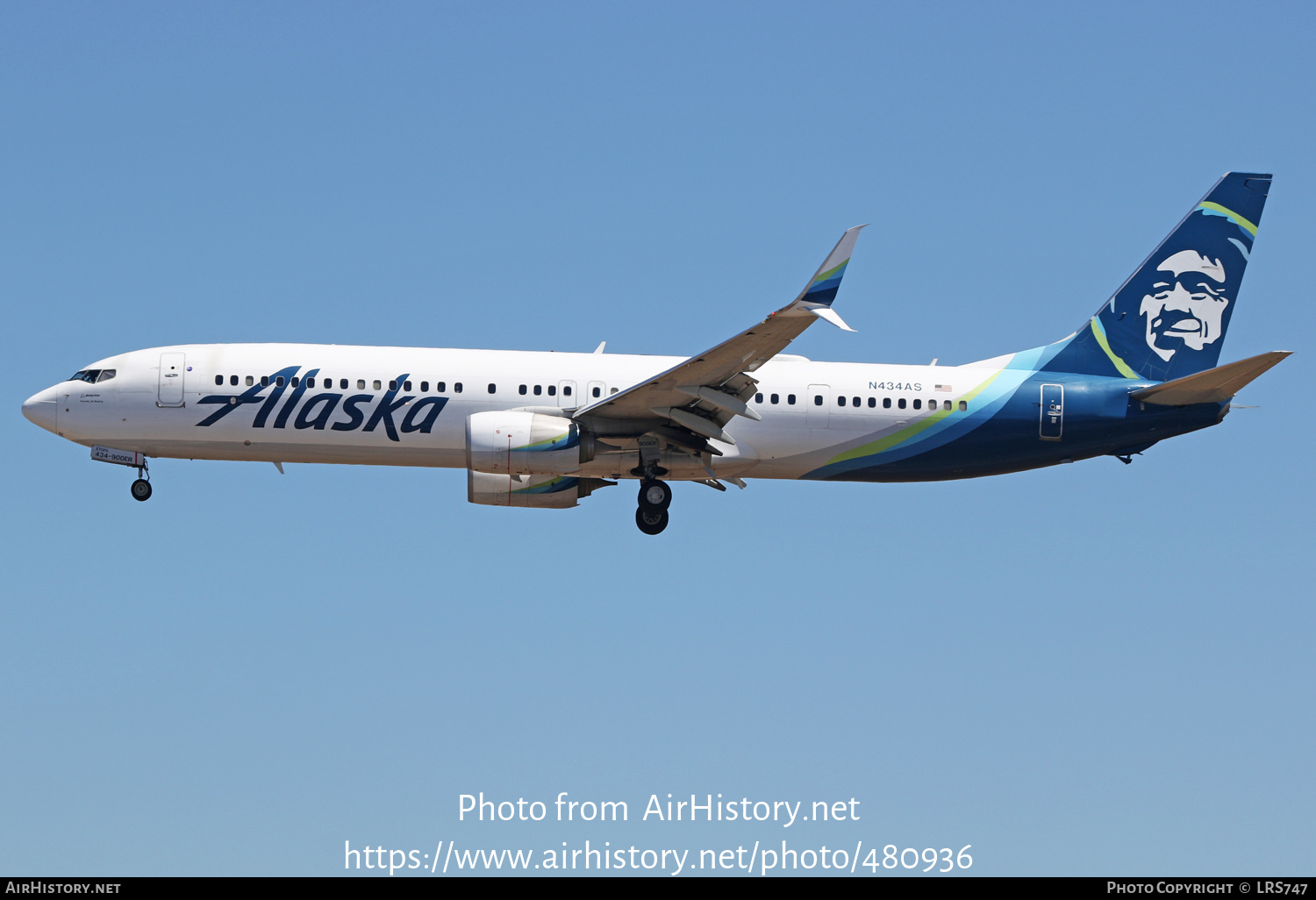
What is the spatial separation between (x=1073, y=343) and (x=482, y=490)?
1414 centimetres

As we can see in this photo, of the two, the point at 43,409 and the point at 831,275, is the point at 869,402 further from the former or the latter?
the point at 43,409

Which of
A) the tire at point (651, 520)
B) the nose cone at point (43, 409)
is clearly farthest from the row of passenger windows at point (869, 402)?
the nose cone at point (43, 409)

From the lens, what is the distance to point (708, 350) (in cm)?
2933

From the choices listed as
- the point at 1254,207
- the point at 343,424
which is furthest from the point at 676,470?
the point at 1254,207

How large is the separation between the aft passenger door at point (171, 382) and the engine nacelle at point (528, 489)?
653cm

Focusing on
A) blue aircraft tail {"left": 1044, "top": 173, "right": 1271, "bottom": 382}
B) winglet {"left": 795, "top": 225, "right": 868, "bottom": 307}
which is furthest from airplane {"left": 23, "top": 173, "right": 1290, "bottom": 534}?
winglet {"left": 795, "top": 225, "right": 868, "bottom": 307}

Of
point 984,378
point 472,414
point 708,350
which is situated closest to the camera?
point 708,350

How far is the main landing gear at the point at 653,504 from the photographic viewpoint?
3219 centimetres

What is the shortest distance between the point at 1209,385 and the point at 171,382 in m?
22.6

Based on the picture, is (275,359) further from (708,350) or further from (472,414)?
(708,350)

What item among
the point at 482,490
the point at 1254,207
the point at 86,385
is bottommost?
the point at 482,490

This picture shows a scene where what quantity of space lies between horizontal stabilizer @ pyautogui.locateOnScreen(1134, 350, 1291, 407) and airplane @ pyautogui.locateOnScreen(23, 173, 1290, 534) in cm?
5

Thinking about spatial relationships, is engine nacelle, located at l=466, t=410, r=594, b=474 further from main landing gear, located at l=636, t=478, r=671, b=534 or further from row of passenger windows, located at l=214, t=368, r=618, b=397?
main landing gear, located at l=636, t=478, r=671, b=534

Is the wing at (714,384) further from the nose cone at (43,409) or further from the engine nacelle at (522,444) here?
the nose cone at (43,409)
